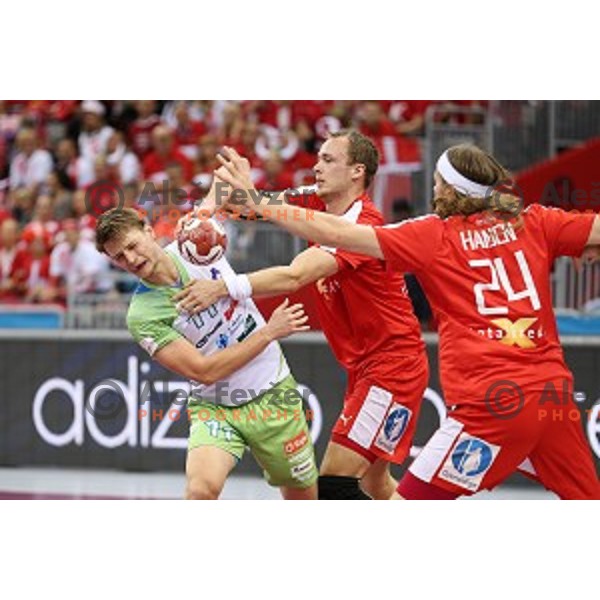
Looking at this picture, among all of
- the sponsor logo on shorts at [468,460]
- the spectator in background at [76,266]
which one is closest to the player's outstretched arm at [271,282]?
the sponsor logo on shorts at [468,460]

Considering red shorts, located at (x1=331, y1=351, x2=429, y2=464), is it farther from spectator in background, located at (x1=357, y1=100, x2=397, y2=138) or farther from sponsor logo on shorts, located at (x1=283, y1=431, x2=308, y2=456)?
spectator in background, located at (x1=357, y1=100, x2=397, y2=138)

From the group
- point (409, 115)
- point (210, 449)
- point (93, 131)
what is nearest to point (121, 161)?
point (93, 131)

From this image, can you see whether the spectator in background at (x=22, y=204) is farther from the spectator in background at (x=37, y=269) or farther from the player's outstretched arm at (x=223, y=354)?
the player's outstretched arm at (x=223, y=354)

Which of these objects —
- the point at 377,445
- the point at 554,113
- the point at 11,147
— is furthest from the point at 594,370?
the point at 11,147

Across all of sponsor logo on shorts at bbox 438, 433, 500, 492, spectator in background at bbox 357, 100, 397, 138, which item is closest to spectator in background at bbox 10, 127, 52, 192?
spectator in background at bbox 357, 100, 397, 138

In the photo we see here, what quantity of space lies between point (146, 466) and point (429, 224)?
22.6 feet

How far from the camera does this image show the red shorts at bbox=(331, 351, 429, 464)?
8305mm

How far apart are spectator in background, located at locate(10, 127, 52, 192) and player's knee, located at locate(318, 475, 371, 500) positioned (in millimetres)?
9678

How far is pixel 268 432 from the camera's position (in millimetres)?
Answer: 7977

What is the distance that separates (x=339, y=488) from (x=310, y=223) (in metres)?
1.76

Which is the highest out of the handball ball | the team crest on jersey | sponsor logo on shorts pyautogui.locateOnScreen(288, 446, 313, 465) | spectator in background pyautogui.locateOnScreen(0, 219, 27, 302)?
the handball ball

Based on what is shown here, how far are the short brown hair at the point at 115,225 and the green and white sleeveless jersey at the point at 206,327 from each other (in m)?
0.33

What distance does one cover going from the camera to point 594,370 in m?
12.3

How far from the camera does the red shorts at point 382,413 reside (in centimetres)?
830
